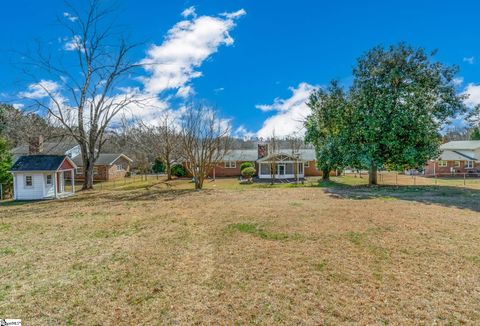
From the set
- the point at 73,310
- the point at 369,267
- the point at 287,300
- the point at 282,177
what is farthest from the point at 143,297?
the point at 282,177

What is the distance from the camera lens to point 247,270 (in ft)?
19.9

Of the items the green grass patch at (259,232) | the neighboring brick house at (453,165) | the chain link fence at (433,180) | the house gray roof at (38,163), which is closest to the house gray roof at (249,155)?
the chain link fence at (433,180)

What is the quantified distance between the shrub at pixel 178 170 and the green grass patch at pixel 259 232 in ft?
94.7

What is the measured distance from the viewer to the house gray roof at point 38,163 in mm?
20938

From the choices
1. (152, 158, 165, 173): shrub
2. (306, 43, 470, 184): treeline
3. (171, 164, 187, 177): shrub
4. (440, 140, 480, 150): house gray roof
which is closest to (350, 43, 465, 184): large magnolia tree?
(306, 43, 470, 184): treeline

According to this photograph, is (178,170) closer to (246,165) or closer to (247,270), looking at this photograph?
(246,165)

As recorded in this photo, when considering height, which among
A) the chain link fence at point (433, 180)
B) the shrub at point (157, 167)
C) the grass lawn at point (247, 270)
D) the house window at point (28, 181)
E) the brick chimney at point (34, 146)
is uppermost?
the brick chimney at point (34, 146)

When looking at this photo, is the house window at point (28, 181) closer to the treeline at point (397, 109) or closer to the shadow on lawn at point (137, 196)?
the shadow on lawn at point (137, 196)

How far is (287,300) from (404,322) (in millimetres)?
1772

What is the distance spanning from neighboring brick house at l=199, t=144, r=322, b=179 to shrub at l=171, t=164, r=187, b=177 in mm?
3978

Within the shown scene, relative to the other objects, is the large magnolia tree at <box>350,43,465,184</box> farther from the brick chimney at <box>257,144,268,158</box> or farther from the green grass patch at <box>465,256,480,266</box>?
the brick chimney at <box>257,144,268,158</box>

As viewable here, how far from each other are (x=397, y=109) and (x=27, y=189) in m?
29.4

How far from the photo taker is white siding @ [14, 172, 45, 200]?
21000 millimetres

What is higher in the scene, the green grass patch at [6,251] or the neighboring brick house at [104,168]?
the neighboring brick house at [104,168]
